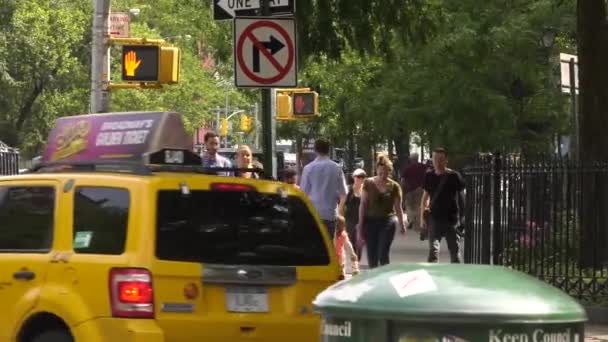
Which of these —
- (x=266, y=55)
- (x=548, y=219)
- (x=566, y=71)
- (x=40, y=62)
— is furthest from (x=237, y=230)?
(x=40, y=62)

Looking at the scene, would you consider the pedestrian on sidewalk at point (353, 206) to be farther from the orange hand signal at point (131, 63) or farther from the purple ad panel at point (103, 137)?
the purple ad panel at point (103, 137)

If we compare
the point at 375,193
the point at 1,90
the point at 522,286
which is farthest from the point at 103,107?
the point at 1,90

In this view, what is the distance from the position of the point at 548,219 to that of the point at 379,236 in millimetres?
2459

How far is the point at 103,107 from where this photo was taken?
20219 millimetres

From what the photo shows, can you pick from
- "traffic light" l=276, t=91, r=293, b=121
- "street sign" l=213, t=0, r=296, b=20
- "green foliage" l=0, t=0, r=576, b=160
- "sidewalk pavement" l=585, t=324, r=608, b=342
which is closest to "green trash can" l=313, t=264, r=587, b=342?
"street sign" l=213, t=0, r=296, b=20

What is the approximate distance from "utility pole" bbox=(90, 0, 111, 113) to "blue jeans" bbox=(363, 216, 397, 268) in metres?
5.28

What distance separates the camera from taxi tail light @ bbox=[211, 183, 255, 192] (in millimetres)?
8867

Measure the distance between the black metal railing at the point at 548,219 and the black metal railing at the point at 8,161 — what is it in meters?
7.12

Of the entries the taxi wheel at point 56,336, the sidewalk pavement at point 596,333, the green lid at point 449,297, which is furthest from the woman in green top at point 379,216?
the green lid at point 449,297

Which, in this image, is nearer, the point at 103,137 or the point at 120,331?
the point at 120,331

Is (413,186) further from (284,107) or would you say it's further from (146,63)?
(146,63)

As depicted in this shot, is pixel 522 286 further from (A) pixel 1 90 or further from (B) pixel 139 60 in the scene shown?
(A) pixel 1 90

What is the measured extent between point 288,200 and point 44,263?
5.33 feet

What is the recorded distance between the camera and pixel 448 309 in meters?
5.21
